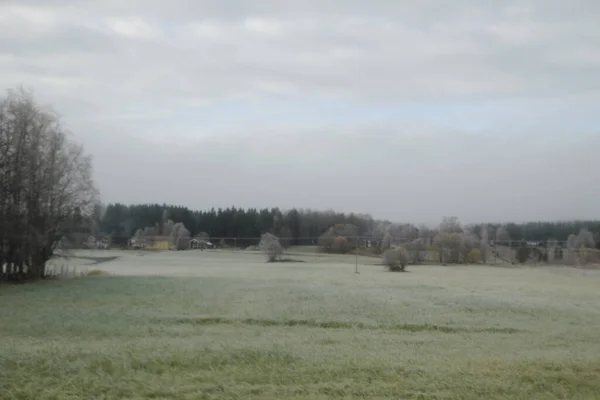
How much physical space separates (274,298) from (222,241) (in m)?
44.1

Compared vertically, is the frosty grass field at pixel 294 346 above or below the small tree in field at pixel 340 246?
below

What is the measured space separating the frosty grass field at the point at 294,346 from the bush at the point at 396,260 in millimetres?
23405

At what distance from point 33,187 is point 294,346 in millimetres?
22082

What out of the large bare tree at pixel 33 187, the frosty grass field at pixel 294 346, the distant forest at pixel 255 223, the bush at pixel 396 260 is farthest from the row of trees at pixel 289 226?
the frosty grass field at pixel 294 346

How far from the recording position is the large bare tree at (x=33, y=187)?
28531 mm

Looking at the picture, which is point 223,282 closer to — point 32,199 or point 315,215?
point 32,199

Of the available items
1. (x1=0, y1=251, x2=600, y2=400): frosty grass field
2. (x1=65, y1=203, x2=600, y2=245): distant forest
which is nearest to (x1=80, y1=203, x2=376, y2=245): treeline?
(x1=65, y1=203, x2=600, y2=245): distant forest

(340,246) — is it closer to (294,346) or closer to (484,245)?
(484,245)

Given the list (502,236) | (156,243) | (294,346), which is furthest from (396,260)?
(294,346)

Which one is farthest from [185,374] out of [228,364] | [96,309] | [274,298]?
[274,298]

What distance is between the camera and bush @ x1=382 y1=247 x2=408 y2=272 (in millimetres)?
46131

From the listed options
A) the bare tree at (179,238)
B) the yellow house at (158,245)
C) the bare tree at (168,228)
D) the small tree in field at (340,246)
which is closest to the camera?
the small tree in field at (340,246)

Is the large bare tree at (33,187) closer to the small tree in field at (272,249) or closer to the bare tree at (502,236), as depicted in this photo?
the small tree in field at (272,249)

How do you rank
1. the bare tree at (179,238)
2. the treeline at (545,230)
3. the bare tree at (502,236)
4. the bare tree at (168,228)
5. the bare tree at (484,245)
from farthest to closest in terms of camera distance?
the bare tree at (168,228)
the bare tree at (179,238)
the bare tree at (502,236)
the bare tree at (484,245)
the treeline at (545,230)
